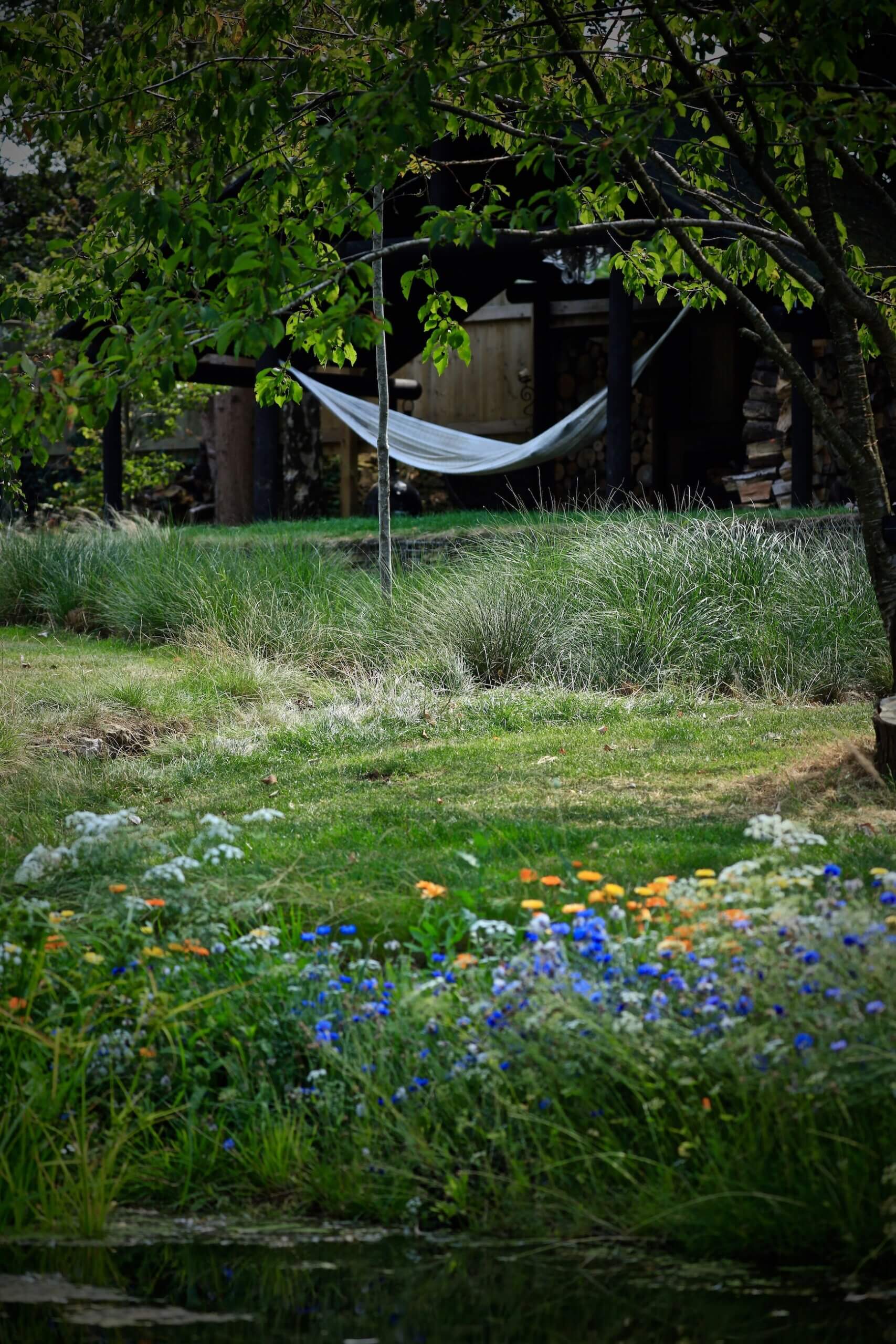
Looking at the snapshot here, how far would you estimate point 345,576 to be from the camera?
875cm

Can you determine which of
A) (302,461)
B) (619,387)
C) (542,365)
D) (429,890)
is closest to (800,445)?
→ (619,387)

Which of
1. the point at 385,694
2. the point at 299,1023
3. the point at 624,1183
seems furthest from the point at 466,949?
the point at 385,694

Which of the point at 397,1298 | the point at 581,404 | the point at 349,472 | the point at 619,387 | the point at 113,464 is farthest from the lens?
the point at 349,472

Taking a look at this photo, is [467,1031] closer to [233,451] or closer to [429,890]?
[429,890]

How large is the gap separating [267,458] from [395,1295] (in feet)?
34.6

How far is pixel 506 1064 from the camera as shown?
2453mm

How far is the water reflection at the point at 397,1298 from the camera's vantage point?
2041 millimetres

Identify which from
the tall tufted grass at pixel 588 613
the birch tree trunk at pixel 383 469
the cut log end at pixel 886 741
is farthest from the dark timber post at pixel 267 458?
the cut log end at pixel 886 741

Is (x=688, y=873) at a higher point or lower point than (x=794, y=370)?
lower

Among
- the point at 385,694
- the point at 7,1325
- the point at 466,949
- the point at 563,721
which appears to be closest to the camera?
the point at 7,1325

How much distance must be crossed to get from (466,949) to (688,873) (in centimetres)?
67

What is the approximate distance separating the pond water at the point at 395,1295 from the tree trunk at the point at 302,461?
1159 centimetres

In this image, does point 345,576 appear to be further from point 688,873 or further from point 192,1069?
point 192,1069

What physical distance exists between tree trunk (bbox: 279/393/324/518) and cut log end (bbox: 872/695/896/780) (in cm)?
968
